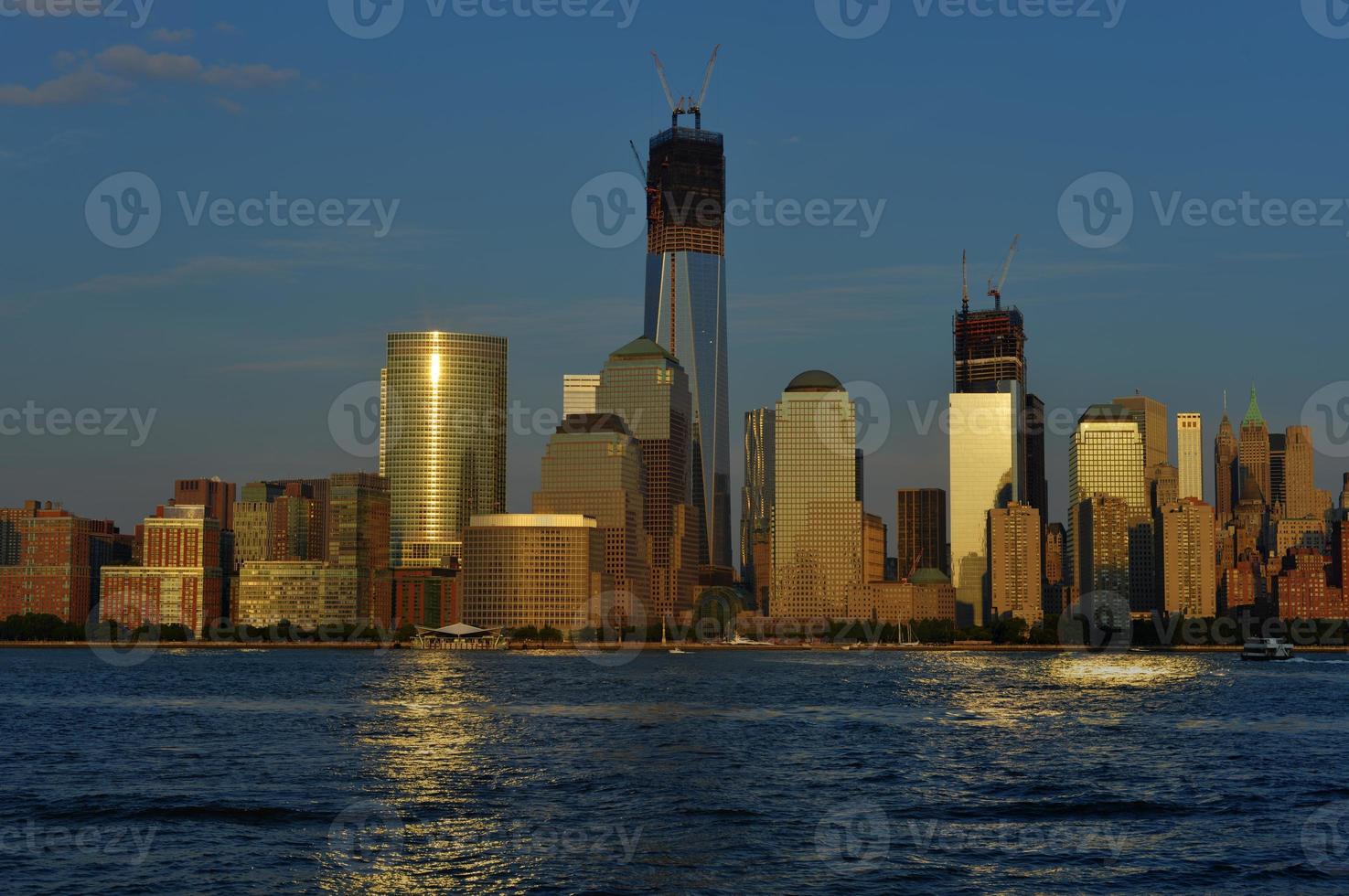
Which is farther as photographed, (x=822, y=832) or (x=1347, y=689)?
(x=1347, y=689)

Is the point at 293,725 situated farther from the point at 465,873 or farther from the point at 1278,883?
the point at 1278,883

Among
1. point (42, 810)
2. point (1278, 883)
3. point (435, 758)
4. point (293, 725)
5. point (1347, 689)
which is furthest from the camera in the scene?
point (1347, 689)

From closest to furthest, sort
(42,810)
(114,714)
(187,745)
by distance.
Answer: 1. (42,810)
2. (187,745)
3. (114,714)

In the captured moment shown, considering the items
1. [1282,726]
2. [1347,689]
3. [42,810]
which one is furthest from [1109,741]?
[1347,689]

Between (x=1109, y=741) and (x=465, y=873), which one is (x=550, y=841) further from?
(x=1109, y=741)

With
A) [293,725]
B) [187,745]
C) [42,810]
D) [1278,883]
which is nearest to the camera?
[1278,883]

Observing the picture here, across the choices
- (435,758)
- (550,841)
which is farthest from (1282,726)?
(550,841)
